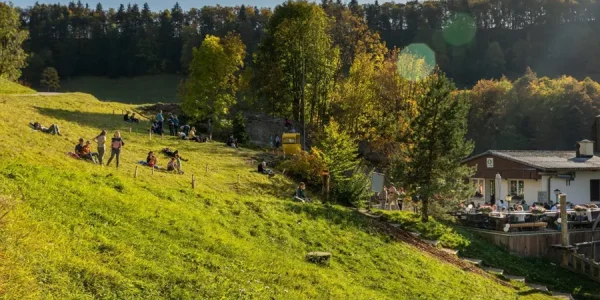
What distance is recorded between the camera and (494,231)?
88.0 ft

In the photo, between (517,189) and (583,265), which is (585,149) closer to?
(517,189)

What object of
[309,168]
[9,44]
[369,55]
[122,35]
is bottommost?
[309,168]

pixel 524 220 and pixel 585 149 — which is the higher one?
pixel 585 149

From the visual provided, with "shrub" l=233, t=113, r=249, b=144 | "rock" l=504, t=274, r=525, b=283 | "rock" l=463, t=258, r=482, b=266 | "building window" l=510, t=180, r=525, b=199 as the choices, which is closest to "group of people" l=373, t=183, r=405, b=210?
"rock" l=463, t=258, r=482, b=266

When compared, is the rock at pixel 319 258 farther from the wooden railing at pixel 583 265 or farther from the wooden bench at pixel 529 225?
the wooden railing at pixel 583 265

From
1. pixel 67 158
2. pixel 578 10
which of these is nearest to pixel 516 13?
pixel 578 10

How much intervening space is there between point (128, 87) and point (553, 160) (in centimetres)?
9223

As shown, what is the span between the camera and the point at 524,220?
2748 centimetres

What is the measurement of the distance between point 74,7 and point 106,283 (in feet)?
489

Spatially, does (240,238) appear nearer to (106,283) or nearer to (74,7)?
(106,283)

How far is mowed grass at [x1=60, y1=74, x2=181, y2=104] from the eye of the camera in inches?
3922

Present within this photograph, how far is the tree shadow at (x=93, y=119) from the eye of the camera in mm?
34812

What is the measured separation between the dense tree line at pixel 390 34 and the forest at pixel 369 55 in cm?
32

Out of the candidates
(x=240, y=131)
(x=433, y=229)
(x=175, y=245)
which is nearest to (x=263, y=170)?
(x=433, y=229)
